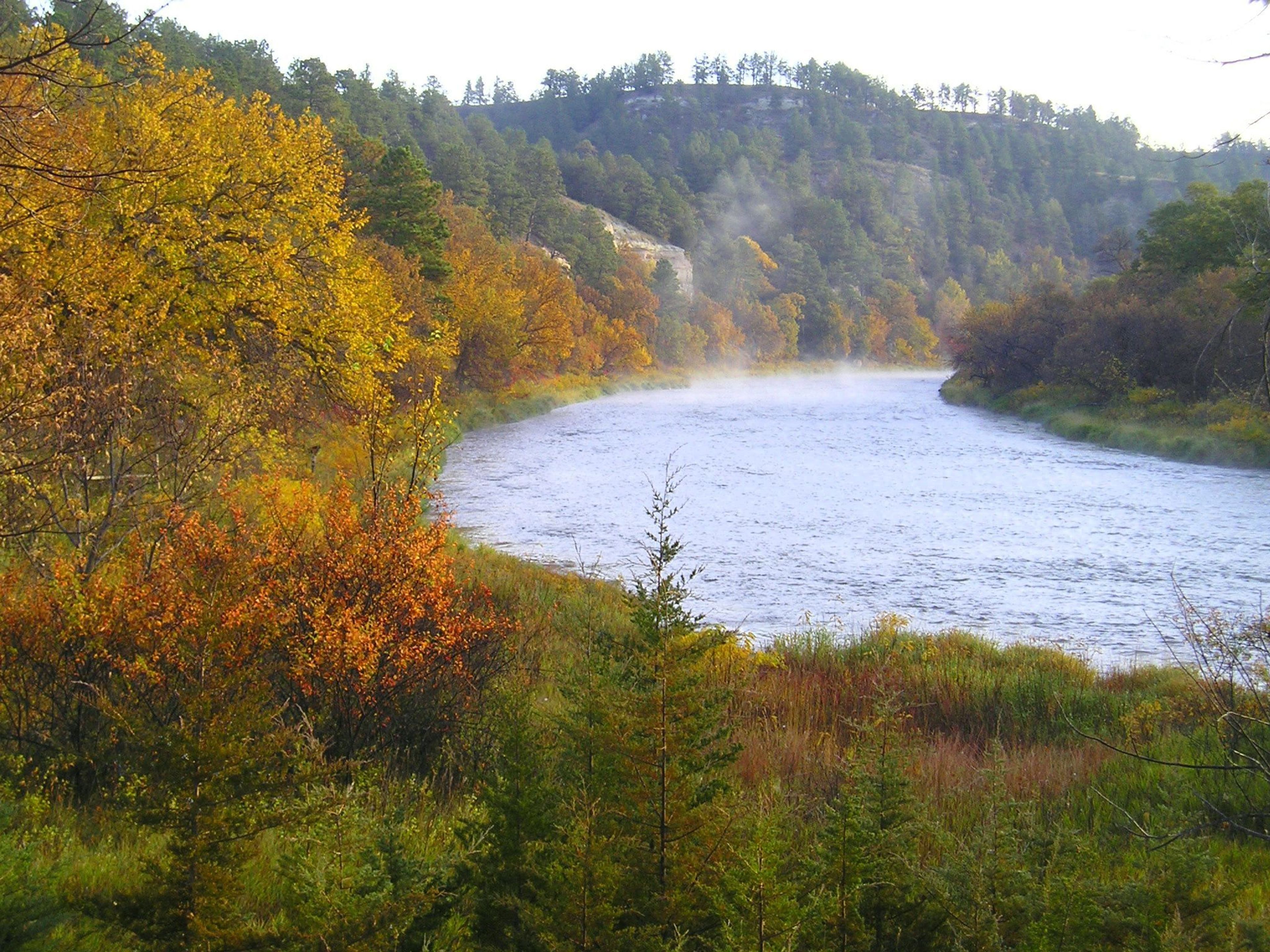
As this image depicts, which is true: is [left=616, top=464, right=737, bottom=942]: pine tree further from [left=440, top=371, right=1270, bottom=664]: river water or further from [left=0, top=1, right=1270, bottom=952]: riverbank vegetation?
[left=440, top=371, right=1270, bottom=664]: river water

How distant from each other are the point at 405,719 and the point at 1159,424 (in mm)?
33446

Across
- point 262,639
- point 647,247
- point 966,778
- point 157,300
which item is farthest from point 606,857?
point 647,247

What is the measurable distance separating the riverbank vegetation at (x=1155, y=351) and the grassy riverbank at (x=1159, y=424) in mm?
43

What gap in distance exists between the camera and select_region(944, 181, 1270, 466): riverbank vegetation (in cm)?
3172

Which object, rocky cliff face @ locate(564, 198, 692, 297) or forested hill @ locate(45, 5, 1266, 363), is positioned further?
rocky cliff face @ locate(564, 198, 692, 297)

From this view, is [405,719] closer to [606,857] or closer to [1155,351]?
[606,857]

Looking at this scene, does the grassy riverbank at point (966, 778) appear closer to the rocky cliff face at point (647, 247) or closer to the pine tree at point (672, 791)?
the pine tree at point (672, 791)

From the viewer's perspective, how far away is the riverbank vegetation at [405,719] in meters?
3.67

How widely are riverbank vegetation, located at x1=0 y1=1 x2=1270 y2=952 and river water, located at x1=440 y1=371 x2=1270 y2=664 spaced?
1762 millimetres

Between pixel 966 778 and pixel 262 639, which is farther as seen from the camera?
pixel 966 778

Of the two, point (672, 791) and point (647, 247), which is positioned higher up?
point (647, 247)

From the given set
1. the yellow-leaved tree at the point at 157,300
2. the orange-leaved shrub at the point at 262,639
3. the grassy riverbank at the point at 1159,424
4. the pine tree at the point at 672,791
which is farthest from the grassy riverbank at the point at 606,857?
the grassy riverbank at the point at 1159,424

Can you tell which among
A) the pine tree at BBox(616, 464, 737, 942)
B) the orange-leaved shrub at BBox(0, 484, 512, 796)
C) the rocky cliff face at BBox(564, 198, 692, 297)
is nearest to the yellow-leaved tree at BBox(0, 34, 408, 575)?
the orange-leaved shrub at BBox(0, 484, 512, 796)

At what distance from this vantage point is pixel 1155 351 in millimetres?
37719
